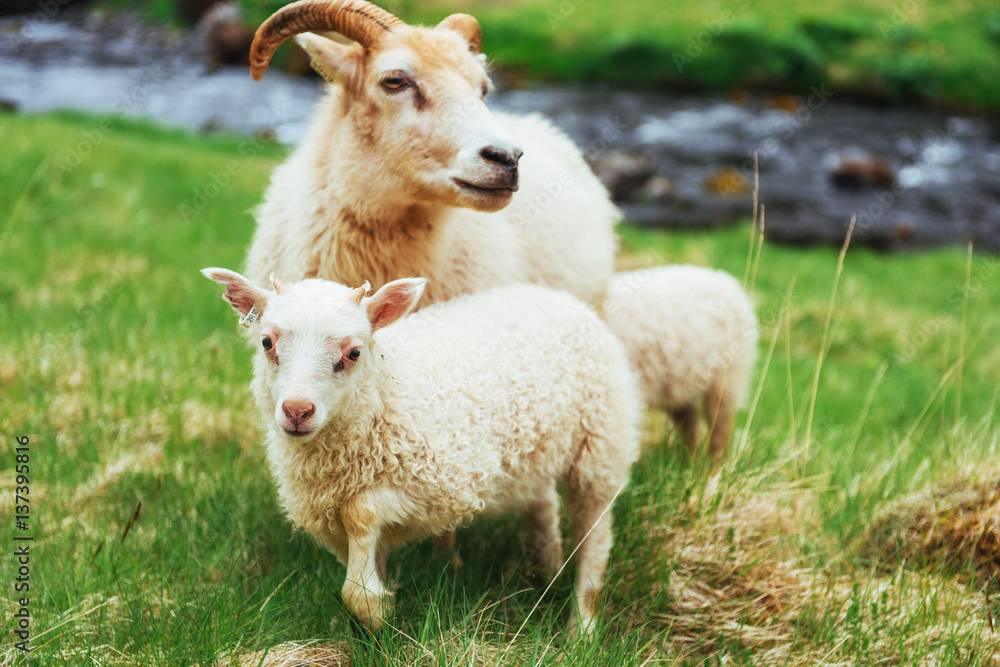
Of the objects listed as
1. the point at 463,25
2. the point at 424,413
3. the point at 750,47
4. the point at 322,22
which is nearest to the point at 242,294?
the point at 424,413

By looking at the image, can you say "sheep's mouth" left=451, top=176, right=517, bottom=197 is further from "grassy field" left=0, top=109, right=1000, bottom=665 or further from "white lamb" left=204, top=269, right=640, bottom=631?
"grassy field" left=0, top=109, right=1000, bottom=665

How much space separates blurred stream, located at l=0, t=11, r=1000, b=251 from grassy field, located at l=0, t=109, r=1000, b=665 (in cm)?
962

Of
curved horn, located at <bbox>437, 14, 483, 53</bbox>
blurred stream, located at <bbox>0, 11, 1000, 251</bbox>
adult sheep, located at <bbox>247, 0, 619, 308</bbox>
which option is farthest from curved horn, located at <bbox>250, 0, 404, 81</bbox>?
blurred stream, located at <bbox>0, 11, 1000, 251</bbox>

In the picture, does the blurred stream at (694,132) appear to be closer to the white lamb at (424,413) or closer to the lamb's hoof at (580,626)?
the white lamb at (424,413)

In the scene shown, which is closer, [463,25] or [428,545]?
[428,545]

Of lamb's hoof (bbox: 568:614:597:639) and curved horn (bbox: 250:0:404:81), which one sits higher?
curved horn (bbox: 250:0:404:81)

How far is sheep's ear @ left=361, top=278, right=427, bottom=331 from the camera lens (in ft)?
8.64

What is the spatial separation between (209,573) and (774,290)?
733cm

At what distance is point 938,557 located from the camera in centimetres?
345

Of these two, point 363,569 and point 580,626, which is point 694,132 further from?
point 363,569

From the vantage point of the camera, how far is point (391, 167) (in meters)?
3.44

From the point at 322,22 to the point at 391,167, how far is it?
0.65 metres

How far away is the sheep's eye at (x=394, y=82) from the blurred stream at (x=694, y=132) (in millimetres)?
10947

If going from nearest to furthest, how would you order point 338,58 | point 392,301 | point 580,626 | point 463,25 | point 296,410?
1. point 296,410
2. point 392,301
3. point 580,626
4. point 338,58
5. point 463,25
